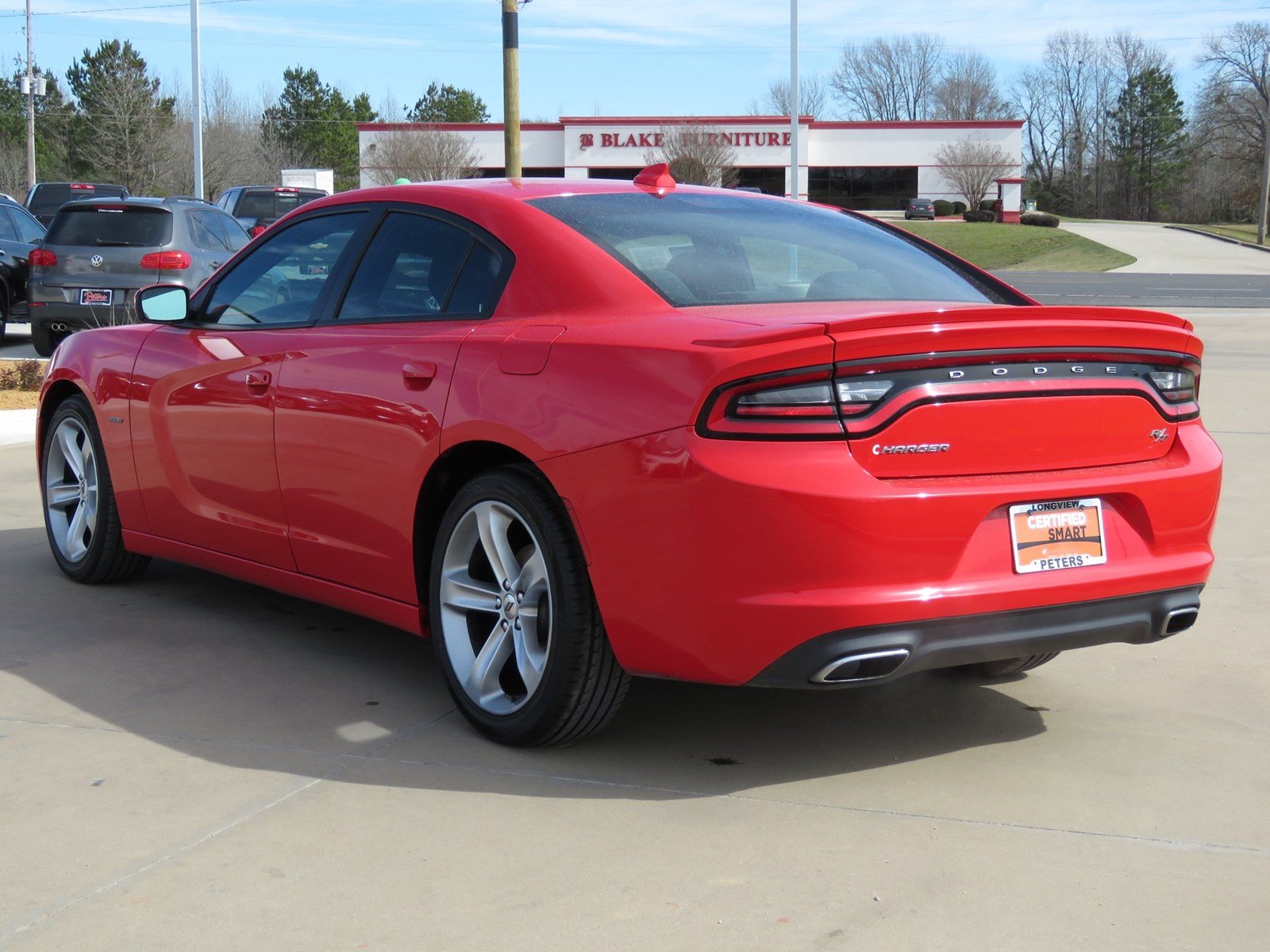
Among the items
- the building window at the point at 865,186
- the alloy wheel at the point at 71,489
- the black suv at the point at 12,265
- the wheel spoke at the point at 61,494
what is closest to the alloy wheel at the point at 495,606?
the alloy wheel at the point at 71,489

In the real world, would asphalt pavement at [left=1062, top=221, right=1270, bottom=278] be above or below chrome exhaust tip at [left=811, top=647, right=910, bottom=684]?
above

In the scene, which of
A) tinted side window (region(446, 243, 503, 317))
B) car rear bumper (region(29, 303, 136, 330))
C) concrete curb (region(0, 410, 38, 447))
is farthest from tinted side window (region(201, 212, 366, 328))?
car rear bumper (region(29, 303, 136, 330))

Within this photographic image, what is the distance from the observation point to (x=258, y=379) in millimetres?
4762

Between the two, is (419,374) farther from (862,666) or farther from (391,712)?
(862,666)

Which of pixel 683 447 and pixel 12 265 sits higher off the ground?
pixel 12 265

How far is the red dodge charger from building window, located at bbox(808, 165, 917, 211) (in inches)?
2870

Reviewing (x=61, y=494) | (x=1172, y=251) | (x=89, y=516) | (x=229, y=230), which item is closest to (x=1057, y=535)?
(x=89, y=516)

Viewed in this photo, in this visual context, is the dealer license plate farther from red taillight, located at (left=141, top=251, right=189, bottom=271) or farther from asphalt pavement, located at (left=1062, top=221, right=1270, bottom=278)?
asphalt pavement, located at (left=1062, top=221, right=1270, bottom=278)

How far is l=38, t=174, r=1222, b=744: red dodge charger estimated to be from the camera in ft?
10.8

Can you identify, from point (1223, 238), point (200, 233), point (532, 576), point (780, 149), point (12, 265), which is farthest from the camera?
point (780, 149)

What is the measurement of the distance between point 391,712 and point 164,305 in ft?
6.41

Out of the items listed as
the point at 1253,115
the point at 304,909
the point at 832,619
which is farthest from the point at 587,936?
the point at 1253,115

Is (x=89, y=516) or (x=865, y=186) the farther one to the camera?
(x=865, y=186)

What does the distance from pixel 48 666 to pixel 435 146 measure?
62.5 metres
